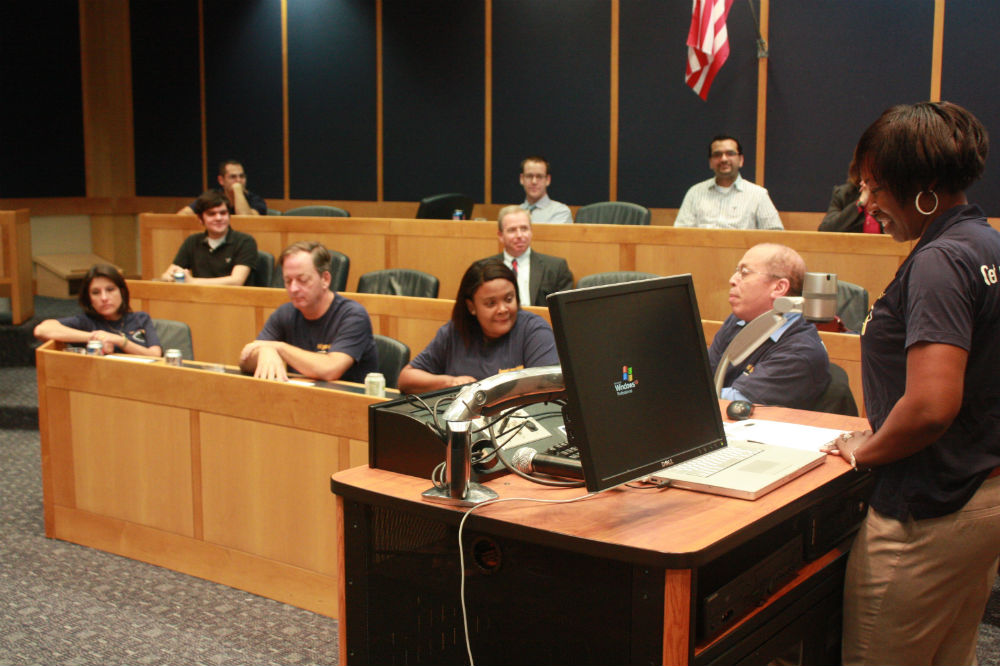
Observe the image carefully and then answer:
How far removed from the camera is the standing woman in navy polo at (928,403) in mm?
1570

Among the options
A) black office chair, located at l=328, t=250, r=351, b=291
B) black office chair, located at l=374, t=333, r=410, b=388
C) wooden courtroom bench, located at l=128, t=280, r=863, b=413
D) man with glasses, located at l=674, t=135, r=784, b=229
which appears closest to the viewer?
black office chair, located at l=374, t=333, r=410, b=388

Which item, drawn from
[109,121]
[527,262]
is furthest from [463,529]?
[109,121]

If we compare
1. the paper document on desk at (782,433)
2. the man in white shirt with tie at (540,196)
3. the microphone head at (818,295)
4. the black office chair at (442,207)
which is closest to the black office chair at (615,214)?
the man in white shirt with tie at (540,196)

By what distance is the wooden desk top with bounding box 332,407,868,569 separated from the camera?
148cm

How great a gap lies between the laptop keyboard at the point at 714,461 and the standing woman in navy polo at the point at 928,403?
0.22m

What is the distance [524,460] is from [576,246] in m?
3.80

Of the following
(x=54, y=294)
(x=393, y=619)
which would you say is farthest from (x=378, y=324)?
(x=54, y=294)

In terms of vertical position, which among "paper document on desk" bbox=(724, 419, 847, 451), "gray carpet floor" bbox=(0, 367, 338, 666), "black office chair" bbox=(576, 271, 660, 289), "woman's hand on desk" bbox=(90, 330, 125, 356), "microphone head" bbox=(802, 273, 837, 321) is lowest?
"gray carpet floor" bbox=(0, 367, 338, 666)

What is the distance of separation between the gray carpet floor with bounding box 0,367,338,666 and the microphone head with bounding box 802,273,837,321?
178 centimetres

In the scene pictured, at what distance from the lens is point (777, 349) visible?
273cm

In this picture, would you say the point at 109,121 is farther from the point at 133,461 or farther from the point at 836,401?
the point at 836,401

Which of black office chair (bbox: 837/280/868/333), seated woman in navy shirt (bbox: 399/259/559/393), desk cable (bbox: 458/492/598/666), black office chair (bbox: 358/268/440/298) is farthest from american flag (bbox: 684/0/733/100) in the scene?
desk cable (bbox: 458/492/598/666)

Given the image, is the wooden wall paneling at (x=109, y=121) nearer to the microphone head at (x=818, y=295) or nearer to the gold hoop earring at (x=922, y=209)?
the microphone head at (x=818, y=295)

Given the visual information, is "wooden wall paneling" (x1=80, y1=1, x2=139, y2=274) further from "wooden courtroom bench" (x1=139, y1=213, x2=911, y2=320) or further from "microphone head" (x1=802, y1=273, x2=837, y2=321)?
"microphone head" (x1=802, y1=273, x2=837, y2=321)
